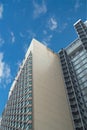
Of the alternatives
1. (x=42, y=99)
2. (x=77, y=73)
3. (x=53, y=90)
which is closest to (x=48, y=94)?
(x=53, y=90)

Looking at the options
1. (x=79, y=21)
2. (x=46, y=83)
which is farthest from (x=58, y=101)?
(x=79, y=21)

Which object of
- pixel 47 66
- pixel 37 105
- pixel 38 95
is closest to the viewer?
pixel 37 105

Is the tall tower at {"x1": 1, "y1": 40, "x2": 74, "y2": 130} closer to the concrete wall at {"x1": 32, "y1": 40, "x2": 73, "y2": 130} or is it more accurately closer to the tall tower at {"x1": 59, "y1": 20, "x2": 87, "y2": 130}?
the concrete wall at {"x1": 32, "y1": 40, "x2": 73, "y2": 130}

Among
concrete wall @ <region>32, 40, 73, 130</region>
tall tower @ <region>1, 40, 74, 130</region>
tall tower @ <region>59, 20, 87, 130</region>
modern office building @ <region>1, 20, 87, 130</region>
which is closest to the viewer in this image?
tall tower @ <region>1, 40, 74, 130</region>

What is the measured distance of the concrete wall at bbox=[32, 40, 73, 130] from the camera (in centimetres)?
4644

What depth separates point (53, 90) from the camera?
5816cm

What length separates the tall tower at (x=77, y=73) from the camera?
5584cm

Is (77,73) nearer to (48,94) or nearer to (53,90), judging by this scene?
(53,90)

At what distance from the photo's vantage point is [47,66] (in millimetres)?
65875

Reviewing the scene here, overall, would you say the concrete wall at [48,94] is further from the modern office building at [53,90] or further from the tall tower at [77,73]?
the tall tower at [77,73]

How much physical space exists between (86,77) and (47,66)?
14.7 m

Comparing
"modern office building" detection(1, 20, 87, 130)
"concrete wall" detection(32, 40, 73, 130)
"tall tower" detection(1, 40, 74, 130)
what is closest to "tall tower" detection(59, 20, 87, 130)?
A: "modern office building" detection(1, 20, 87, 130)

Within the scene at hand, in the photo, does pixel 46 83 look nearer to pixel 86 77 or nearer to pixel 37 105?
pixel 37 105

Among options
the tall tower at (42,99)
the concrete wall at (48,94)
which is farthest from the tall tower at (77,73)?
the concrete wall at (48,94)
